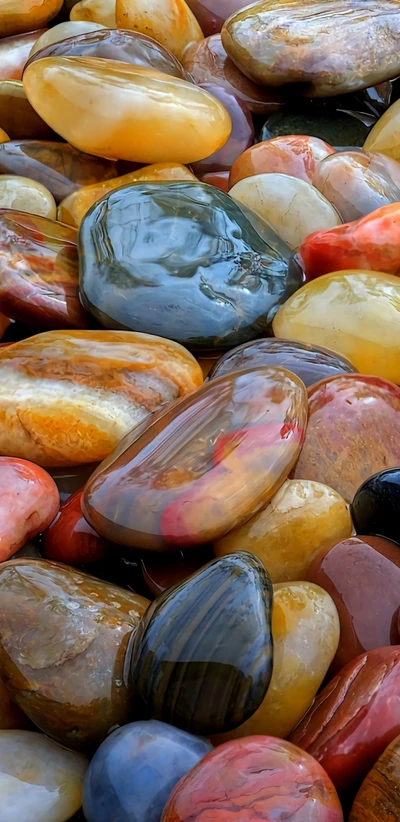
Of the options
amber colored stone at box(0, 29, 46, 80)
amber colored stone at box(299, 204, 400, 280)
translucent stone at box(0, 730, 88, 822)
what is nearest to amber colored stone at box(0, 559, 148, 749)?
translucent stone at box(0, 730, 88, 822)

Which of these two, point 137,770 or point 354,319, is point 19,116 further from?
point 137,770

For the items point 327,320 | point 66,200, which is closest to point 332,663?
point 327,320

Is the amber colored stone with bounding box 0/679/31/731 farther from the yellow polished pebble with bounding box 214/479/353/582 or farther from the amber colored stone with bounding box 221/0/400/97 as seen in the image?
the amber colored stone with bounding box 221/0/400/97

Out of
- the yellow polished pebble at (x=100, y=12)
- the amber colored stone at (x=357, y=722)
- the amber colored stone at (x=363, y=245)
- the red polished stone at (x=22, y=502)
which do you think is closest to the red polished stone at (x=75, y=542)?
the red polished stone at (x=22, y=502)

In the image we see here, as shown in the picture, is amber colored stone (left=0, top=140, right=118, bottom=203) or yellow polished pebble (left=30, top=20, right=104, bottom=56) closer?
amber colored stone (left=0, top=140, right=118, bottom=203)

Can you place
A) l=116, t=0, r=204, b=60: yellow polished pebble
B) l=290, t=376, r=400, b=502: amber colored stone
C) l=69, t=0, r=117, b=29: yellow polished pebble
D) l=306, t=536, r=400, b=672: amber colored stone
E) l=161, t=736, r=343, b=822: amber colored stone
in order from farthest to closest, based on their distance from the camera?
l=69, t=0, r=117, b=29: yellow polished pebble → l=116, t=0, r=204, b=60: yellow polished pebble → l=290, t=376, r=400, b=502: amber colored stone → l=306, t=536, r=400, b=672: amber colored stone → l=161, t=736, r=343, b=822: amber colored stone

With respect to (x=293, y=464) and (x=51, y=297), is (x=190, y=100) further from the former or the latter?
(x=293, y=464)
